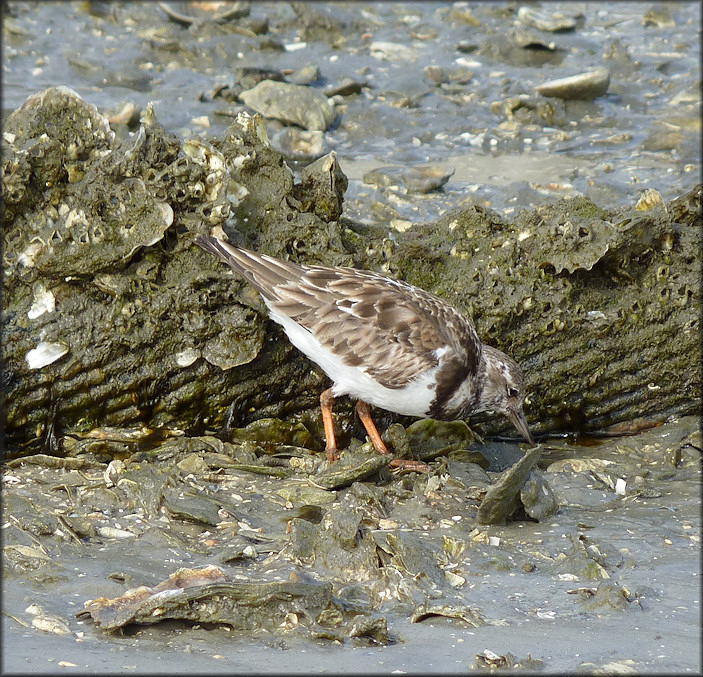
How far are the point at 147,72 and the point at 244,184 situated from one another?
4659 mm

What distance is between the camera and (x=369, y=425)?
15.7 ft

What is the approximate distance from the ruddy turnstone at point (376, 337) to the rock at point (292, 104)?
11.5ft

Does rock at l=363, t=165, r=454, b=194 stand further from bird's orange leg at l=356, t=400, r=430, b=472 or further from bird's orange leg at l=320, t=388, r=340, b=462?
bird's orange leg at l=320, t=388, r=340, b=462

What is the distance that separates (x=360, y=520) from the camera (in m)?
3.55

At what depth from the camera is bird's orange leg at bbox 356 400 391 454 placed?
4.68 metres

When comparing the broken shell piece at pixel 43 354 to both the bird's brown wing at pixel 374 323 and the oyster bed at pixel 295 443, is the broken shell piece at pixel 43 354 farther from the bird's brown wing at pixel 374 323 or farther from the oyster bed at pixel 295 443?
the bird's brown wing at pixel 374 323

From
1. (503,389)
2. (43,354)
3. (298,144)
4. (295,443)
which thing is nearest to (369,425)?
(295,443)

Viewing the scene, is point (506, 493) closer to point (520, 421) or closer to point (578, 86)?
point (520, 421)

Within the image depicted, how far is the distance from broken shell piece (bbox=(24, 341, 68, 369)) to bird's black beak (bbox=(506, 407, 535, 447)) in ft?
7.35

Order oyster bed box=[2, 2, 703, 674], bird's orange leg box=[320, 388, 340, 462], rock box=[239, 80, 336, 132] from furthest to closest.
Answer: rock box=[239, 80, 336, 132] → bird's orange leg box=[320, 388, 340, 462] → oyster bed box=[2, 2, 703, 674]

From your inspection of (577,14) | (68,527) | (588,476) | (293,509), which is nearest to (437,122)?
(577,14)

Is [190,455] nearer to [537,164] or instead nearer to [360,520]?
[360,520]

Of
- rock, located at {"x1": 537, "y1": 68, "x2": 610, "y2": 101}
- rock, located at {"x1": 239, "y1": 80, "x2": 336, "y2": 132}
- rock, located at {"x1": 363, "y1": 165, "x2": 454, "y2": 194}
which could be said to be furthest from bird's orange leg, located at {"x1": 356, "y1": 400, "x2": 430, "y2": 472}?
rock, located at {"x1": 537, "y1": 68, "x2": 610, "y2": 101}

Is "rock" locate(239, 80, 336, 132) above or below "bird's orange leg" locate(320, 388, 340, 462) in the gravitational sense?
above
